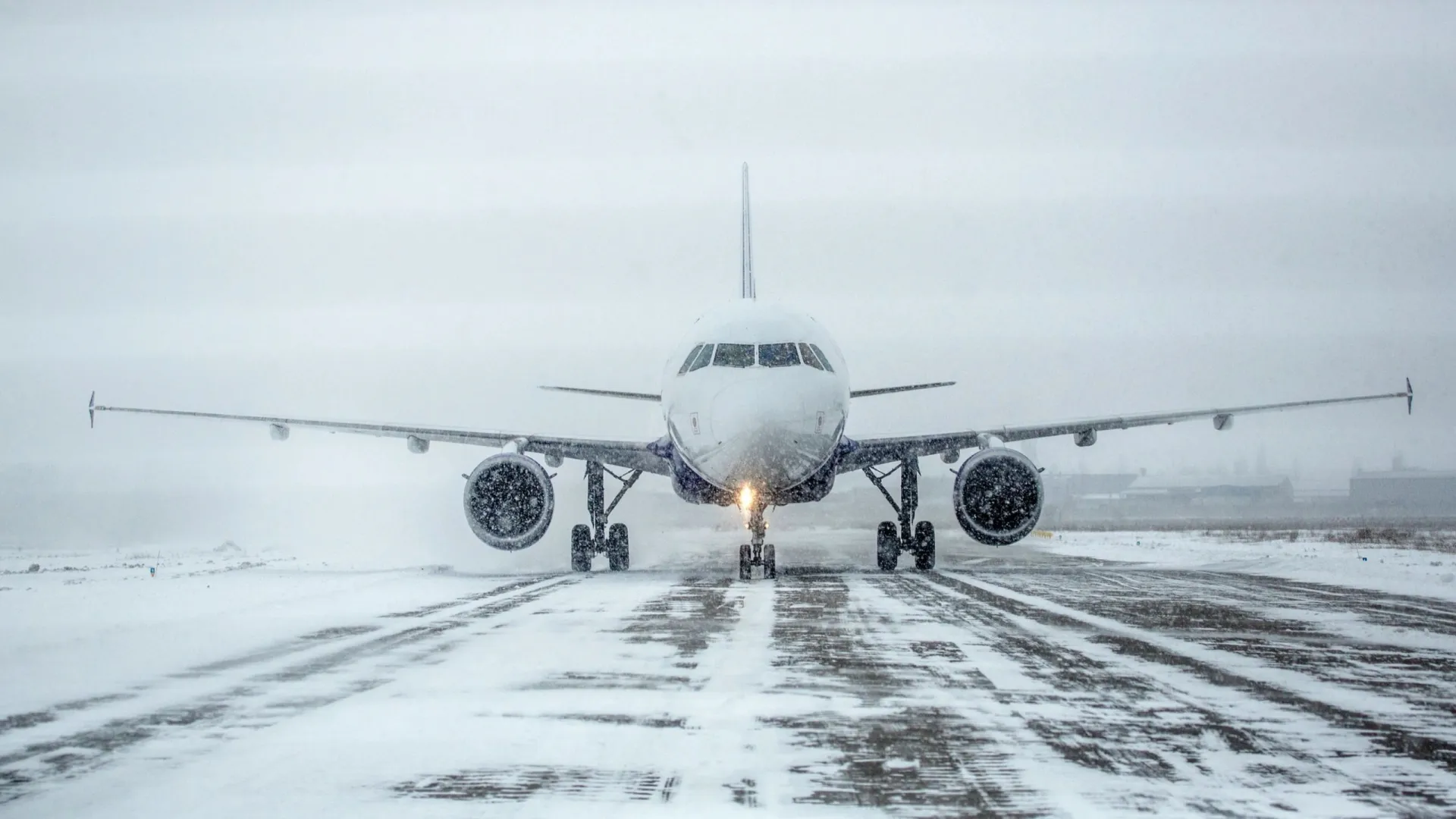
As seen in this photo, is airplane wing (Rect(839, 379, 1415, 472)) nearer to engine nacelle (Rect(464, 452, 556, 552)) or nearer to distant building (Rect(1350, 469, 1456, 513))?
engine nacelle (Rect(464, 452, 556, 552))

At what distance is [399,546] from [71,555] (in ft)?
28.1

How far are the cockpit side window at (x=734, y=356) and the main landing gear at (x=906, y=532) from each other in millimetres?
5091

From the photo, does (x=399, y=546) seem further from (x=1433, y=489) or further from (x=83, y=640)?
(x=1433, y=489)

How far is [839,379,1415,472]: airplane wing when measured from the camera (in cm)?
2045

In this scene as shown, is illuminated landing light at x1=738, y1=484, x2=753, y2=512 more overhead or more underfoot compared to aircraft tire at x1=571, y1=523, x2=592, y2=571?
more overhead

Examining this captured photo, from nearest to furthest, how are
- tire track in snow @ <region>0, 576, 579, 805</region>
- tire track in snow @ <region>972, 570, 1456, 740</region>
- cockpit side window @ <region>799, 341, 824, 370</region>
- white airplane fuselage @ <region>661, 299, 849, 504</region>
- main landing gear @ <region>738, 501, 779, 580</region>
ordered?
1. tire track in snow @ <region>0, 576, 579, 805</region>
2. tire track in snow @ <region>972, 570, 1456, 740</region>
3. white airplane fuselage @ <region>661, 299, 849, 504</region>
4. cockpit side window @ <region>799, 341, 824, 370</region>
5. main landing gear @ <region>738, 501, 779, 580</region>

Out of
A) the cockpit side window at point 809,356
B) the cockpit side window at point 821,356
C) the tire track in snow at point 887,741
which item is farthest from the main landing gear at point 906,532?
the tire track in snow at point 887,741

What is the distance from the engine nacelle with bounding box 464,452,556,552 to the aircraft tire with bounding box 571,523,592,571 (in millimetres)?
2364

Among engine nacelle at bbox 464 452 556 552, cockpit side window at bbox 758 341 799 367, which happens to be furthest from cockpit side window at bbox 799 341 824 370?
engine nacelle at bbox 464 452 556 552

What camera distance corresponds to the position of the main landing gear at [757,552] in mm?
17828

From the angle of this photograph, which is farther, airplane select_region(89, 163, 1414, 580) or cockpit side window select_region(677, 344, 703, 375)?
cockpit side window select_region(677, 344, 703, 375)

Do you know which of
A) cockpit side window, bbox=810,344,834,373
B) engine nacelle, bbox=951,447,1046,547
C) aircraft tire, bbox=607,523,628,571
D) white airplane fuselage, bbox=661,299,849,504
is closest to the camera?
white airplane fuselage, bbox=661,299,849,504

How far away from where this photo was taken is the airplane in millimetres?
16531

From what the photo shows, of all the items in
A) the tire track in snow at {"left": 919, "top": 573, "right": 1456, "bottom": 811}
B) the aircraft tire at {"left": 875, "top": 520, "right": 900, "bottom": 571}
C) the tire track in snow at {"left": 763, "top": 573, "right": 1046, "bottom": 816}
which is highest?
the aircraft tire at {"left": 875, "top": 520, "right": 900, "bottom": 571}
